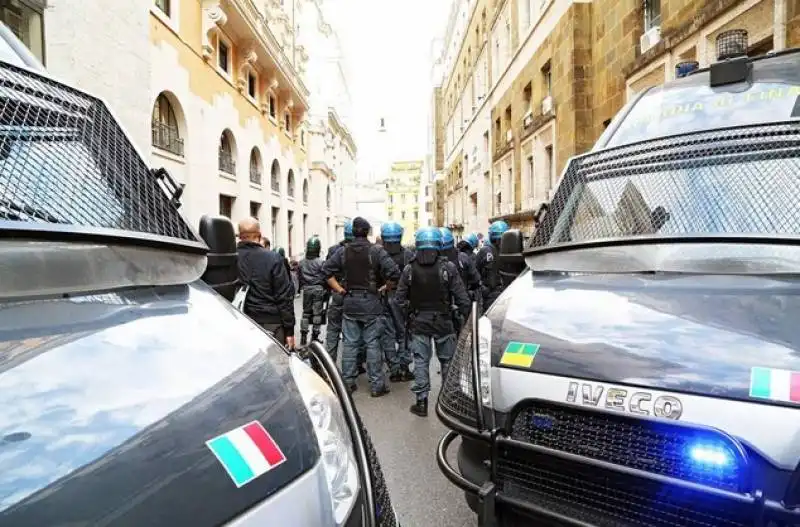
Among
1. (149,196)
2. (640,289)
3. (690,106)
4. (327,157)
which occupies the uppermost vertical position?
(327,157)

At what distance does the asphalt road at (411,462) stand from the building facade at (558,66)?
6.30 m

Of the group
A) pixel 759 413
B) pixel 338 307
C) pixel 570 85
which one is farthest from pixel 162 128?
pixel 759 413

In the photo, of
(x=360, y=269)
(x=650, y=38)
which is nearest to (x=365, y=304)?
(x=360, y=269)

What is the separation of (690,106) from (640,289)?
1.89 metres

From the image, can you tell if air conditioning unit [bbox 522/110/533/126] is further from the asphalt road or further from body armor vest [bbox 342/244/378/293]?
the asphalt road

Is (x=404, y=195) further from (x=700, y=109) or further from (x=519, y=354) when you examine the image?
(x=519, y=354)

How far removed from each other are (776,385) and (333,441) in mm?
1355

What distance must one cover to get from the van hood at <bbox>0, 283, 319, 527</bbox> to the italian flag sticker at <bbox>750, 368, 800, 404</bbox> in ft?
4.50

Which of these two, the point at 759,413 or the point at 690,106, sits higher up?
the point at 690,106

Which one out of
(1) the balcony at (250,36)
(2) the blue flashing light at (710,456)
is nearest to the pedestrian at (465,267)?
(2) the blue flashing light at (710,456)

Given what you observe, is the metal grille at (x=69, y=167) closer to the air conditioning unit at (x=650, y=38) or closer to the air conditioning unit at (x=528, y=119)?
the air conditioning unit at (x=650, y=38)

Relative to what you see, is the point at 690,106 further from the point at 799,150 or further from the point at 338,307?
the point at 338,307

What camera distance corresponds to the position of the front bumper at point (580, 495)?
1.67 metres

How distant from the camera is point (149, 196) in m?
2.40
